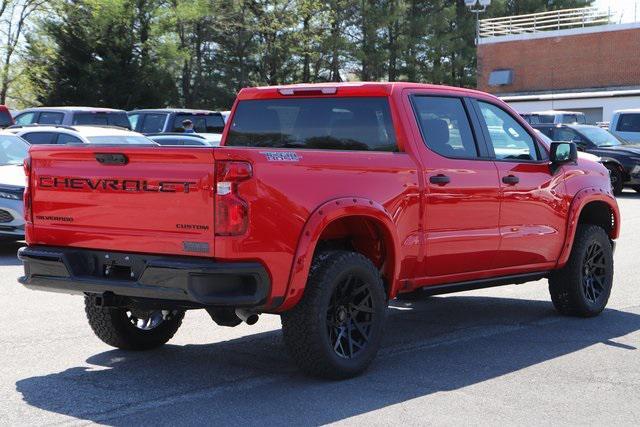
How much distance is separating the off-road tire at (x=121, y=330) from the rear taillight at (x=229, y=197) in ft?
5.41

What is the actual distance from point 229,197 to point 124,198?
0.76 m

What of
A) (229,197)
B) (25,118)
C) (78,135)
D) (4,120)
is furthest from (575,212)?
(25,118)

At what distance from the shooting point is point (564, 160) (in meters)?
8.27

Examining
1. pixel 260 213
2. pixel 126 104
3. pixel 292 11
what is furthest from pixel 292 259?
pixel 292 11

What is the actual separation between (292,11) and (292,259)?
168 ft

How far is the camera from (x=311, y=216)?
5.98 m

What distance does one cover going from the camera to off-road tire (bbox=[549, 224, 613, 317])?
8555 millimetres

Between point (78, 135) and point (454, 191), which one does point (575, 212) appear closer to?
point (454, 191)

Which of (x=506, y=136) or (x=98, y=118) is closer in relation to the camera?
(x=506, y=136)

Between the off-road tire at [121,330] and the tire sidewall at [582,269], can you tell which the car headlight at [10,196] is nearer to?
the off-road tire at [121,330]

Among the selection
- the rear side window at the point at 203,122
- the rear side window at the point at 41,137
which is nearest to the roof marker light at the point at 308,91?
the rear side window at the point at 41,137

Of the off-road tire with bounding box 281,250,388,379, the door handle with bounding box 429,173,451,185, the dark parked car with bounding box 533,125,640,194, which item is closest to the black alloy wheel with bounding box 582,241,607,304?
the door handle with bounding box 429,173,451,185

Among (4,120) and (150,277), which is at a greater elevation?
(4,120)

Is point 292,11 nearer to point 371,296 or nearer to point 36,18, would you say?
point 36,18
